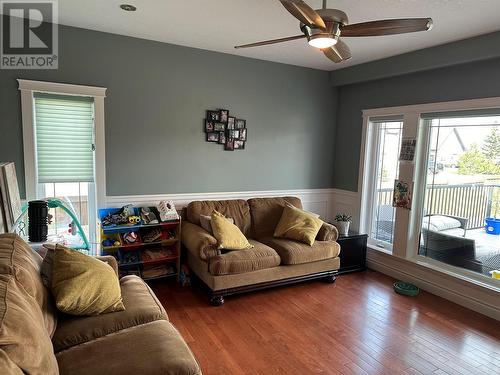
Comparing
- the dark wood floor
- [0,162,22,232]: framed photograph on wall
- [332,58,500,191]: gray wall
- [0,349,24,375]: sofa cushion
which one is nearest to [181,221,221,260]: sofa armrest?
the dark wood floor

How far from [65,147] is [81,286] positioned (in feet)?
6.37

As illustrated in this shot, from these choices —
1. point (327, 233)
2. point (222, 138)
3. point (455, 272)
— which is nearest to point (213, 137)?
point (222, 138)

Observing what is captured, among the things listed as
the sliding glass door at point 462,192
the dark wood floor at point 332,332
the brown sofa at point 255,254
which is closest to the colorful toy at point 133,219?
the brown sofa at point 255,254

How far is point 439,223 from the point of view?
3.93 metres

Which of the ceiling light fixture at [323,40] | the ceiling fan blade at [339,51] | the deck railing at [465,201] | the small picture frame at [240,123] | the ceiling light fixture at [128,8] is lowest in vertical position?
the deck railing at [465,201]

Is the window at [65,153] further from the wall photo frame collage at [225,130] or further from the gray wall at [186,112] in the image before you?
the wall photo frame collage at [225,130]

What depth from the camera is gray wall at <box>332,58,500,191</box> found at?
3.33 metres

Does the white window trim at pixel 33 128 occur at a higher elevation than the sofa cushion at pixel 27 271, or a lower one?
higher

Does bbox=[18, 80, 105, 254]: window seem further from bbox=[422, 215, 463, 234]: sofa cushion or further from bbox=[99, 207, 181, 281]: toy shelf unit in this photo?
bbox=[422, 215, 463, 234]: sofa cushion

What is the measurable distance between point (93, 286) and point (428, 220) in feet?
12.1

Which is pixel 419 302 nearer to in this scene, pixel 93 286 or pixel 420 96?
pixel 420 96

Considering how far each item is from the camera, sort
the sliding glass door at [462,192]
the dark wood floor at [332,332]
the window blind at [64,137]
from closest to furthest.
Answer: the dark wood floor at [332,332] < the window blind at [64,137] < the sliding glass door at [462,192]

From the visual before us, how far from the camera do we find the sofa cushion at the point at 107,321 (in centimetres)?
186

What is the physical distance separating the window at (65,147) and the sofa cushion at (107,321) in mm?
1265
